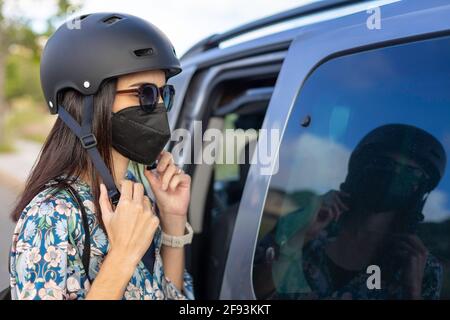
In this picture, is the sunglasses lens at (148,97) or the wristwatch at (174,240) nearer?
the sunglasses lens at (148,97)

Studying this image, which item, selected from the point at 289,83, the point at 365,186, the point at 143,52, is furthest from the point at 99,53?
the point at 365,186

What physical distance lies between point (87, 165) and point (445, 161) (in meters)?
1.10

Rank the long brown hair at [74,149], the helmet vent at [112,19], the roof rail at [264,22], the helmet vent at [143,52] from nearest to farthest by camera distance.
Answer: the long brown hair at [74,149]
the helmet vent at [143,52]
the helmet vent at [112,19]
the roof rail at [264,22]

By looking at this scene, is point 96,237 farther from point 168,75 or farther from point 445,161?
point 445,161

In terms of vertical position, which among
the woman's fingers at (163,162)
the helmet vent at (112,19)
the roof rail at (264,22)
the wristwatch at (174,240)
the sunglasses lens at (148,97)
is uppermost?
the roof rail at (264,22)

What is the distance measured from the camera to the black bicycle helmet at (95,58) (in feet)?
5.15

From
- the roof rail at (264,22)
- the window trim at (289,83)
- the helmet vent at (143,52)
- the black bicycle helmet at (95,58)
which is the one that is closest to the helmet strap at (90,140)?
the black bicycle helmet at (95,58)

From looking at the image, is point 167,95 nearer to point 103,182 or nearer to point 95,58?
point 95,58

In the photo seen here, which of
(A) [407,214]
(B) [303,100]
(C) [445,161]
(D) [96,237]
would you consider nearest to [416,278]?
(A) [407,214]

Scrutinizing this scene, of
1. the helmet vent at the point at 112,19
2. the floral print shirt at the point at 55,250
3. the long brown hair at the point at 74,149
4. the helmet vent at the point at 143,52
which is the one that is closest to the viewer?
the floral print shirt at the point at 55,250

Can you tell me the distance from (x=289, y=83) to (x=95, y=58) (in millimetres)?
731

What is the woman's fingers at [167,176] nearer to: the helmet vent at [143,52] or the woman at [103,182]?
the woman at [103,182]

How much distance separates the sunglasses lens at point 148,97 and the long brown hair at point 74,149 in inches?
3.9

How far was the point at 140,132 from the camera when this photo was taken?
5.35ft
